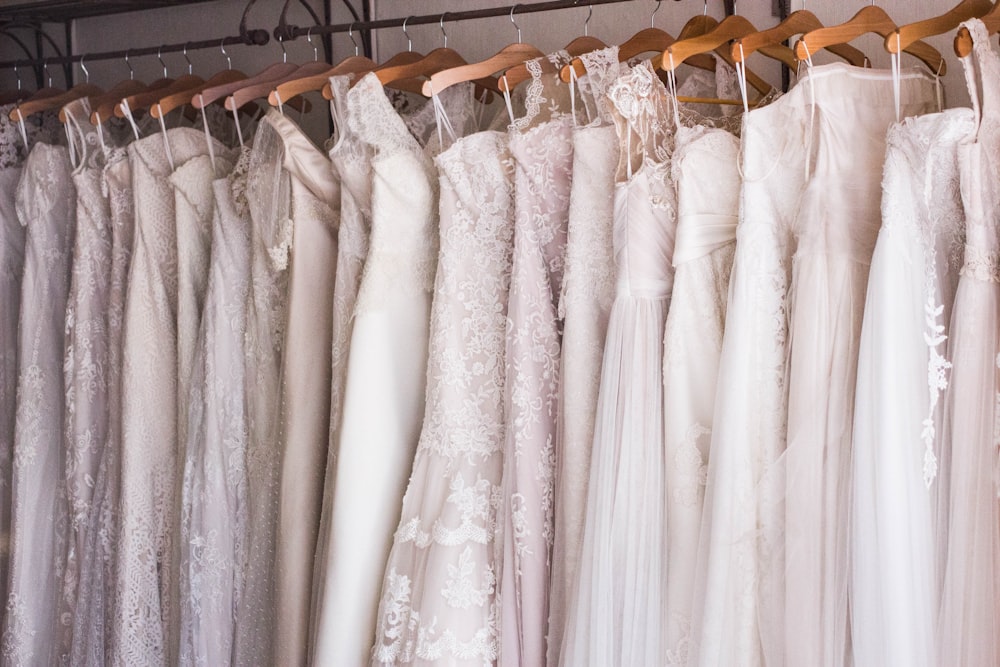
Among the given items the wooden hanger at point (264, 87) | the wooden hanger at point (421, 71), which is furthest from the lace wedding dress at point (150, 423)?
the wooden hanger at point (421, 71)

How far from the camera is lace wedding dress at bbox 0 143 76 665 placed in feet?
5.74

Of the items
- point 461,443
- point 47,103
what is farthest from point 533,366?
point 47,103

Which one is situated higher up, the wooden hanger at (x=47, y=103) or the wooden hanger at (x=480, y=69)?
the wooden hanger at (x=47, y=103)

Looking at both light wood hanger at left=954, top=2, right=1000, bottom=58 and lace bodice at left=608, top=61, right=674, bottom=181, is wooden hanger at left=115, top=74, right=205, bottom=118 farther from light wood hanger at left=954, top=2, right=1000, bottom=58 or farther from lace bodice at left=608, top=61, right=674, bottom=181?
light wood hanger at left=954, top=2, right=1000, bottom=58

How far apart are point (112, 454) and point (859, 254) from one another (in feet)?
3.93

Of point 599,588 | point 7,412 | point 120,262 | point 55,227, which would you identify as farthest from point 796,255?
point 7,412

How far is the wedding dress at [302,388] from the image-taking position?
151 cm

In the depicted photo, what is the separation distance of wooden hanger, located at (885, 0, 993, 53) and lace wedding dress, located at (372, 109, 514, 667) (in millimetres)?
509

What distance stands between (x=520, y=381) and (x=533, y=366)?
0.03 meters

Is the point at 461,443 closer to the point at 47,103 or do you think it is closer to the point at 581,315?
the point at 581,315

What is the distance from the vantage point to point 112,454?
5.50ft

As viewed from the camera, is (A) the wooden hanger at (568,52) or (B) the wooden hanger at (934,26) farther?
(A) the wooden hanger at (568,52)

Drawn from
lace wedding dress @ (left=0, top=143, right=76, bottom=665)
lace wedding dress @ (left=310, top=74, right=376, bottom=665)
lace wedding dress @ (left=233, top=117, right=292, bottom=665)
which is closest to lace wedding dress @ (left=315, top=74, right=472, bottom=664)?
lace wedding dress @ (left=310, top=74, right=376, bottom=665)

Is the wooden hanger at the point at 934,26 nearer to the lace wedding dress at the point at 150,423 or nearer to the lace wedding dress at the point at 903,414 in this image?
the lace wedding dress at the point at 903,414
